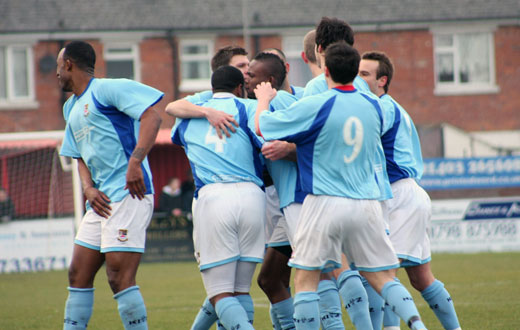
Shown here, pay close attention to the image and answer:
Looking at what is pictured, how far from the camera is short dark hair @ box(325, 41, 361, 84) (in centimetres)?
561

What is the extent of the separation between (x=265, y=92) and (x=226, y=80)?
428mm

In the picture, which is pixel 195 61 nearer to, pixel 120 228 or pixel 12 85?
pixel 12 85

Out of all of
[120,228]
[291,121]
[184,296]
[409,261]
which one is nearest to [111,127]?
[120,228]

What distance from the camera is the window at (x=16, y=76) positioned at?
2655 centimetres

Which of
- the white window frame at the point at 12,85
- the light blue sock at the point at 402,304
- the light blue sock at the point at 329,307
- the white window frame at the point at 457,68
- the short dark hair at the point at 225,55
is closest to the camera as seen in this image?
the light blue sock at the point at 402,304

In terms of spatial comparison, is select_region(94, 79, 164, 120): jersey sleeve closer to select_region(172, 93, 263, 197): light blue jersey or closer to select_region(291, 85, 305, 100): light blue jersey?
select_region(172, 93, 263, 197): light blue jersey

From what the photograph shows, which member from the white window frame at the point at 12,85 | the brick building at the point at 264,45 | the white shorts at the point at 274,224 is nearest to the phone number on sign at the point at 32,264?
the brick building at the point at 264,45

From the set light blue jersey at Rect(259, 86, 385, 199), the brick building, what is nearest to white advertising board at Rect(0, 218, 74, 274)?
the brick building

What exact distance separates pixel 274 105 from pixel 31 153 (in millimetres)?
15602

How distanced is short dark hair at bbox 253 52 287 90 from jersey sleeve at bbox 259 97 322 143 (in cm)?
99

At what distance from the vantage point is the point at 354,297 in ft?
20.8

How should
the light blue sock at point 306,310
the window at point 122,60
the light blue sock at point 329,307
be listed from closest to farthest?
the light blue sock at point 306,310, the light blue sock at point 329,307, the window at point 122,60

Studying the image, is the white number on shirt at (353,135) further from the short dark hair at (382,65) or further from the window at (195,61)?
the window at (195,61)

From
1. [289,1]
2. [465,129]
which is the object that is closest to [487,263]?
[465,129]
